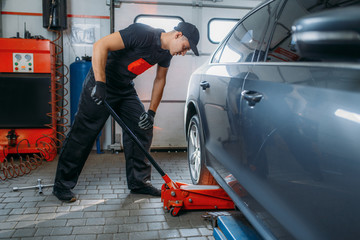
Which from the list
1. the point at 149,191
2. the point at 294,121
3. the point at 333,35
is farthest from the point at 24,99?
the point at 333,35

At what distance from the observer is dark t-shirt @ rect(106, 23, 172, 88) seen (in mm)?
3004

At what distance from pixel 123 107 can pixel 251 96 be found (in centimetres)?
199

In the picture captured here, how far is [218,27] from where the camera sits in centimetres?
570

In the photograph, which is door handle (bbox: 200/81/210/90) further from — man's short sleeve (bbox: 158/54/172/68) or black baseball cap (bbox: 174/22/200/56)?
man's short sleeve (bbox: 158/54/172/68)

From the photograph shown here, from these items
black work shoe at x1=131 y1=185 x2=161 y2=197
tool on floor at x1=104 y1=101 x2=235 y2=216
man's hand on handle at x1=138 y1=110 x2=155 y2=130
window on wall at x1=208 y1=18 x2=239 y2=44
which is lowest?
black work shoe at x1=131 y1=185 x2=161 y2=197

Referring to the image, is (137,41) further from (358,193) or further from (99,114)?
(358,193)

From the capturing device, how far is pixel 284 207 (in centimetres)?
140

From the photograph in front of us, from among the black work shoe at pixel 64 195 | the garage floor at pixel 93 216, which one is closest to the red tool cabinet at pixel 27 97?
the garage floor at pixel 93 216

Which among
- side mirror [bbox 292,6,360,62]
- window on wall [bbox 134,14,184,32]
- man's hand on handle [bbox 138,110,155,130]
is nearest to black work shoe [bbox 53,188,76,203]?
man's hand on handle [bbox 138,110,155,130]

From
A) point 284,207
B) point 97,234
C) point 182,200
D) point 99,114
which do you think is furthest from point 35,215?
point 284,207

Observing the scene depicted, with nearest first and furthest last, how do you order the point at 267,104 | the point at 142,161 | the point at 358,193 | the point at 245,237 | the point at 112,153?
the point at 358,193
the point at 267,104
the point at 245,237
the point at 142,161
the point at 112,153

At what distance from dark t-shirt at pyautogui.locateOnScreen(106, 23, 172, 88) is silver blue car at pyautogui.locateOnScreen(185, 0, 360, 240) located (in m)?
0.89

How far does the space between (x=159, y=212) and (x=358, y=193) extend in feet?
7.57

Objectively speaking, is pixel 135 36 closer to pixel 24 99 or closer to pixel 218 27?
pixel 24 99
